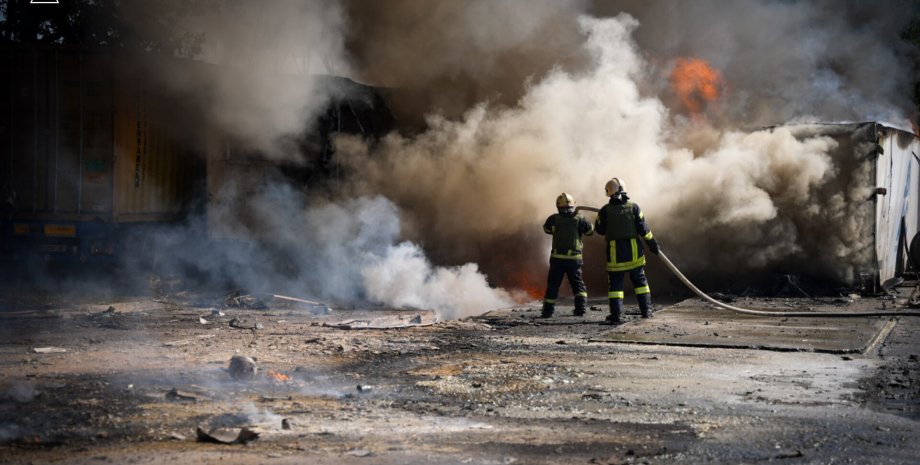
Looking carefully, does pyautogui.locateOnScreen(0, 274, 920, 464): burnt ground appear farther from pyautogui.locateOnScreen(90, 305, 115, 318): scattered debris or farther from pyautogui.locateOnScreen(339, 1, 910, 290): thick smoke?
pyautogui.locateOnScreen(339, 1, 910, 290): thick smoke

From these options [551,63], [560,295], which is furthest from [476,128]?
[560,295]

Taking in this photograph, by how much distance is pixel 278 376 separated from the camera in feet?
21.4

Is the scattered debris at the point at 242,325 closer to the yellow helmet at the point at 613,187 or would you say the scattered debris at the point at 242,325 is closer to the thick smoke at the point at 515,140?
the thick smoke at the point at 515,140

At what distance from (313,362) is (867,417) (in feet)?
13.7

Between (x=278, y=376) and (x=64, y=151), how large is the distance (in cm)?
830

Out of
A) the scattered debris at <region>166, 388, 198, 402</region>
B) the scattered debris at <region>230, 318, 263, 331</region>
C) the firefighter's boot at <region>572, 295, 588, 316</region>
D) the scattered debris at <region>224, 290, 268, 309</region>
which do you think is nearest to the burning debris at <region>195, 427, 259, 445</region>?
the scattered debris at <region>166, 388, 198, 402</region>

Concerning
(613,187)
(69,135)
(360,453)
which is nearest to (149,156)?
(69,135)

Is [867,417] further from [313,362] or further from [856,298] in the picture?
[856,298]

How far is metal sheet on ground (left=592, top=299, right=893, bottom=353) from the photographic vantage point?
8180 millimetres

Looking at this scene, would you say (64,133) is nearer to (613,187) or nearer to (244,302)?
(244,302)

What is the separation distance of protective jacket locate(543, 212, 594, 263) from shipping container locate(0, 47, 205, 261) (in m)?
6.71

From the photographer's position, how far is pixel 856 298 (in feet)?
39.8

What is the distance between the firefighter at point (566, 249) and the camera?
34.5 ft

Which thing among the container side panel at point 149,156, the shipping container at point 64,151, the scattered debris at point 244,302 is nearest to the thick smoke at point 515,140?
the container side panel at point 149,156
